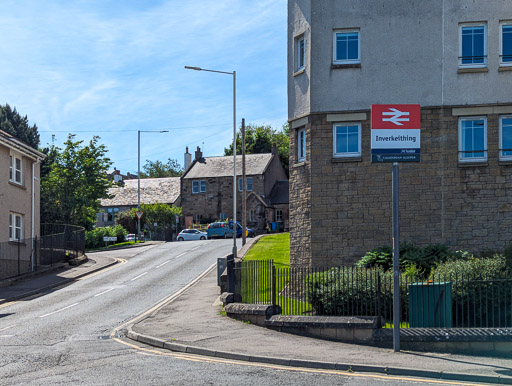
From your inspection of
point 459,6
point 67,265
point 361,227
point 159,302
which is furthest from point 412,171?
point 67,265

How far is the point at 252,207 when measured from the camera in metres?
70.8

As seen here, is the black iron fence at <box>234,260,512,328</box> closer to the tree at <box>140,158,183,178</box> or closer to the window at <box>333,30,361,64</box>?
the window at <box>333,30,361,64</box>

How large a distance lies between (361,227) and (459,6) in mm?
7683

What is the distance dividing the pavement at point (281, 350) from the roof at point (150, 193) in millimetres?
59645

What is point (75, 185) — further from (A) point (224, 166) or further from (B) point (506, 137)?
(B) point (506, 137)

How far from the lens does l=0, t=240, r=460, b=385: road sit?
11453mm

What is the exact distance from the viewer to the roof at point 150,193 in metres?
81.0

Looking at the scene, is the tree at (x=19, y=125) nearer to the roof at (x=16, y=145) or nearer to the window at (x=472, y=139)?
the roof at (x=16, y=145)

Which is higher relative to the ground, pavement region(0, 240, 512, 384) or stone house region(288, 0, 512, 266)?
stone house region(288, 0, 512, 266)

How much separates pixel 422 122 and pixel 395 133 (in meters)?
9.03


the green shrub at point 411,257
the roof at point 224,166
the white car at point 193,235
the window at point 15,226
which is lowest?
the white car at point 193,235

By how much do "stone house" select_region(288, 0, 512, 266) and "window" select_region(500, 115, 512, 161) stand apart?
31 mm

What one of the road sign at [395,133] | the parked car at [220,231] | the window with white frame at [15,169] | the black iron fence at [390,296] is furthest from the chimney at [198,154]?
the road sign at [395,133]

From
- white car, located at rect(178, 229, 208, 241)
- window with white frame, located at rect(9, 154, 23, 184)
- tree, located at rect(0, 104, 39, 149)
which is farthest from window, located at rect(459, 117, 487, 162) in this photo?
tree, located at rect(0, 104, 39, 149)
